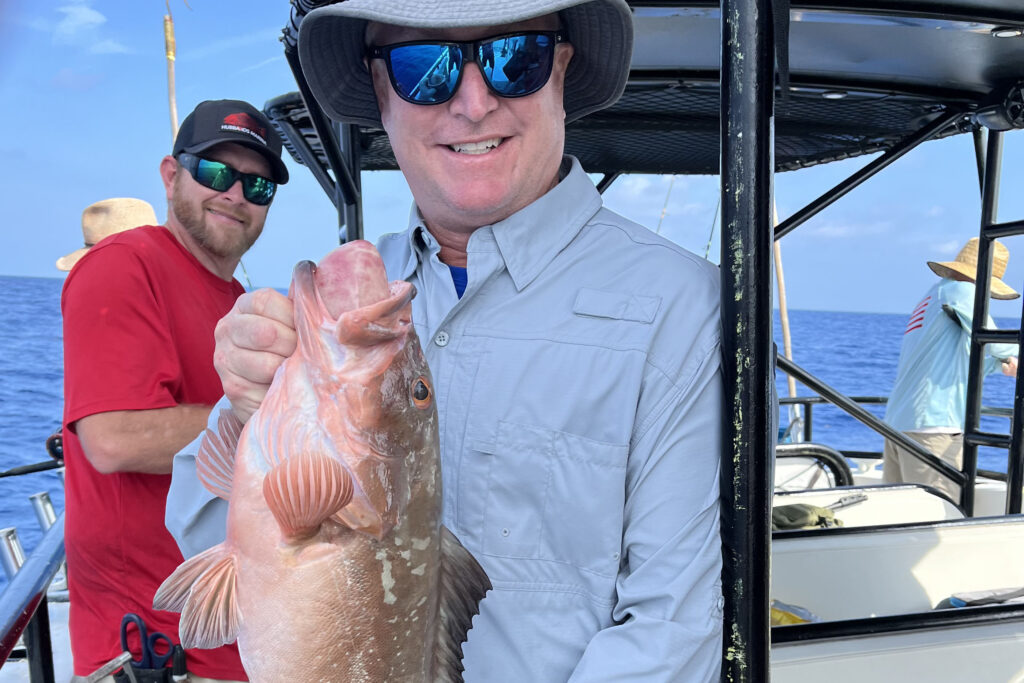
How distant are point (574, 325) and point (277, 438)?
0.57 m

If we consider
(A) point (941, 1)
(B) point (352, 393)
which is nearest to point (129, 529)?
(B) point (352, 393)

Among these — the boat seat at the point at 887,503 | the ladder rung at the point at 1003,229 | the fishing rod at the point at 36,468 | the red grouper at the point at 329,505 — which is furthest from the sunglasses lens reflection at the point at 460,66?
the ladder rung at the point at 1003,229

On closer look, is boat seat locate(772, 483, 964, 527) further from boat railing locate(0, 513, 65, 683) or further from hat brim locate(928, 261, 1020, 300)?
boat railing locate(0, 513, 65, 683)

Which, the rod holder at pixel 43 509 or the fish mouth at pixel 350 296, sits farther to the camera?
the rod holder at pixel 43 509

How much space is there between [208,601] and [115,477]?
1.67 meters

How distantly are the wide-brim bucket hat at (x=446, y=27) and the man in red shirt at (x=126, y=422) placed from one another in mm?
1143

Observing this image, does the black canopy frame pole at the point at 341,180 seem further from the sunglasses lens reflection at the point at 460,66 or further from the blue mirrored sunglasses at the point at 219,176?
the sunglasses lens reflection at the point at 460,66

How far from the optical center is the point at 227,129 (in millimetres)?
3252

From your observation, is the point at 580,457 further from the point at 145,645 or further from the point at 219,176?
the point at 219,176

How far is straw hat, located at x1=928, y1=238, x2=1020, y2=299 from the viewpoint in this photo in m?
6.65

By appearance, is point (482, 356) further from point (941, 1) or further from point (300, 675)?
point (941, 1)

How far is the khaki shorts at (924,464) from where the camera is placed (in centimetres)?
636

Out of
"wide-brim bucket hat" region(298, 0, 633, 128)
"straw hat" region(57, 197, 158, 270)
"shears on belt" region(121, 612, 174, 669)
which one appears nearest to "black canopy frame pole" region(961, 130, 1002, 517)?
"wide-brim bucket hat" region(298, 0, 633, 128)

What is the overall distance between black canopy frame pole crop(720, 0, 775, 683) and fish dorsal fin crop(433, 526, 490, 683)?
0.42 m
